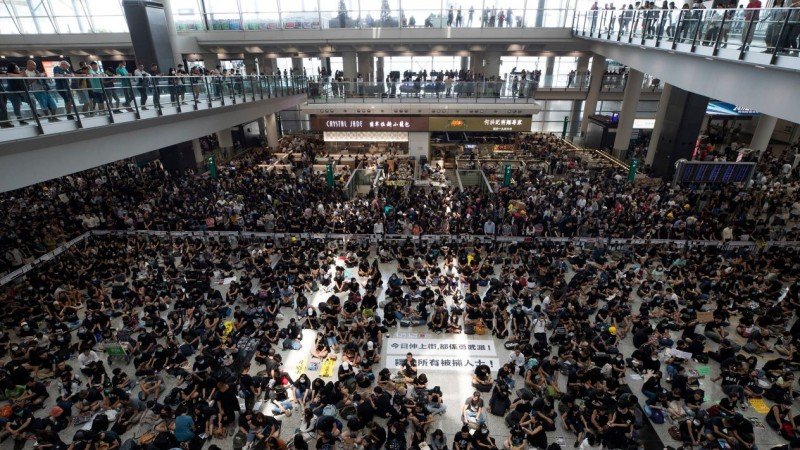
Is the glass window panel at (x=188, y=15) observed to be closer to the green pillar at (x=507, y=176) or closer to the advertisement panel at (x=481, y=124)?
the advertisement panel at (x=481, y=124)

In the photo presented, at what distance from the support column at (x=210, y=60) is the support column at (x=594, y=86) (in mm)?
25423

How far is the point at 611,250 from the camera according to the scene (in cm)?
1414

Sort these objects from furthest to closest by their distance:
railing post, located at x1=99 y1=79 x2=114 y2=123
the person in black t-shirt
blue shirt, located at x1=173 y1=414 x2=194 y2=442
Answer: railing post, located at x1=99 y1=79 x2=114 y2=123 < blue shirt, located at x1=173 y1=414 x2=194 y2=442 < the person in black t-shirt

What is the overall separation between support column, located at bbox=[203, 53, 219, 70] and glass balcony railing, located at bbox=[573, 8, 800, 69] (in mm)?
24765

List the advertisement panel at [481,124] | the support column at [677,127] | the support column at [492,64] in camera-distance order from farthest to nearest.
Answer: the support column at [492,64], the advertisement panel at [481,124], the support column at [677,127]

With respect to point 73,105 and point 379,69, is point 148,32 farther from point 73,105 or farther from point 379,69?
point 379,69

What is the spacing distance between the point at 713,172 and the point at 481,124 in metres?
11.2

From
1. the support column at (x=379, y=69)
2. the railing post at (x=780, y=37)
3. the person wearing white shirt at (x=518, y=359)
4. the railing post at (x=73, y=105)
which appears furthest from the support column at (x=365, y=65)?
the person wearing white shirt at (x=518, y=359)

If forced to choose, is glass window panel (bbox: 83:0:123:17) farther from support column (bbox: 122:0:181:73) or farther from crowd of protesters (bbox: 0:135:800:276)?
crowd of protesters (bbox: 0:135:800:276)

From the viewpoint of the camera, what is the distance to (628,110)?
23797 millimetres

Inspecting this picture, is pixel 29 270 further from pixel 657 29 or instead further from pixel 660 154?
pixel 660 154

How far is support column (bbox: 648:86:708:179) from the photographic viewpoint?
19.4 meters

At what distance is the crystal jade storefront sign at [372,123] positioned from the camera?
23359 millimetres

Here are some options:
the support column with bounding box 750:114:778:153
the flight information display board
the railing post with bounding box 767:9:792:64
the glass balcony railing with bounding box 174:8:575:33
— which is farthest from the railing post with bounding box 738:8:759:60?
the support column with bounding box 750:114:778:153
